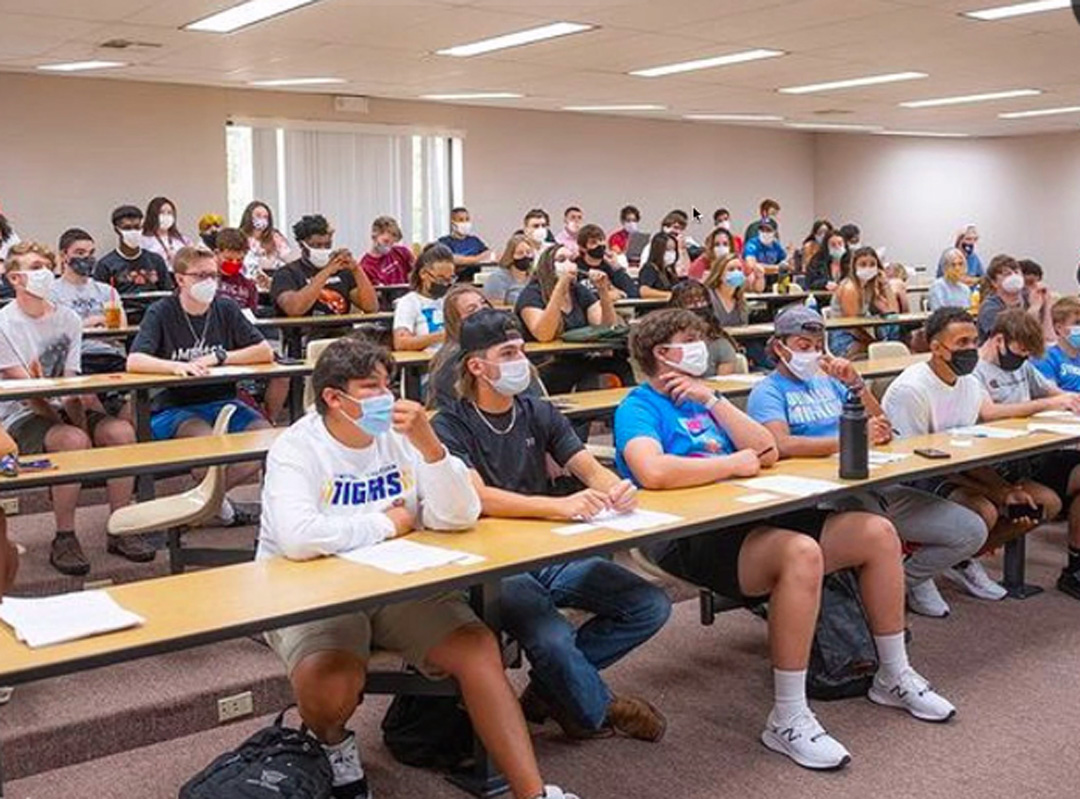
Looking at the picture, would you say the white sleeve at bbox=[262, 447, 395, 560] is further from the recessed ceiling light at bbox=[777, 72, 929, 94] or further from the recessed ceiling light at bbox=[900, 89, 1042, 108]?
the recessed ceiling light at bbox=[900, 89, 1042, 108]

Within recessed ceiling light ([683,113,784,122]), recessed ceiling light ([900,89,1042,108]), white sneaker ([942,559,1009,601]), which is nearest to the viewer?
white sneaker ([942,559,1009,601])

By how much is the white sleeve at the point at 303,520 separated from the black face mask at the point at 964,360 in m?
2.29

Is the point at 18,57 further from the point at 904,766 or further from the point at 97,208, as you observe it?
the point at 904,766

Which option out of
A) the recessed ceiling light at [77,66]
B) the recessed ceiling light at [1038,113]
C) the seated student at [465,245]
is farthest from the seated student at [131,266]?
the recessed ceiling light at [1038,113]

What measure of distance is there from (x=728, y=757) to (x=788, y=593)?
449 millimetres

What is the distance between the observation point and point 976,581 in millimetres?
4480

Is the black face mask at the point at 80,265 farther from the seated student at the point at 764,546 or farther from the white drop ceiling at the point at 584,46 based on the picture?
the seated student at the point at 764,546

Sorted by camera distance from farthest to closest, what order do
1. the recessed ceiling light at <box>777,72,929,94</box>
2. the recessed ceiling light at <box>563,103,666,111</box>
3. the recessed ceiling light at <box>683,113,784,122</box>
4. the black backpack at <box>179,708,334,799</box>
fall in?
the recessed ceiling light at <box>683,113,784,122</box> → the recessed ceiling light at <box>563,103,666,111</box> → the recessed ceiling light at <box>777,72,929,94</box> → the black backpack at <box>179,708,334,799</box>

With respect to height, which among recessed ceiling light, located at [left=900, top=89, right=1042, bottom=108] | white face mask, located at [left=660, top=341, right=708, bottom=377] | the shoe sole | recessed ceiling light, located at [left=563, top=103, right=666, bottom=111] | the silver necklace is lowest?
the shoe sole

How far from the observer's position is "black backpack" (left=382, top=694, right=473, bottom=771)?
3.02m

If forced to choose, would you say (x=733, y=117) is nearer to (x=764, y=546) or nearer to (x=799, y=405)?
(x=799, y=405)

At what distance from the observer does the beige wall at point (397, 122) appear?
34.3ft

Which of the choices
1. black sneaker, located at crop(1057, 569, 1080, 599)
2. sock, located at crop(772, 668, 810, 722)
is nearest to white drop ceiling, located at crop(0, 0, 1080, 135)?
black sneaker, located at crop(1057, 569, 1080, 599)

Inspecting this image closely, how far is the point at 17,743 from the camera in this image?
3045mm
